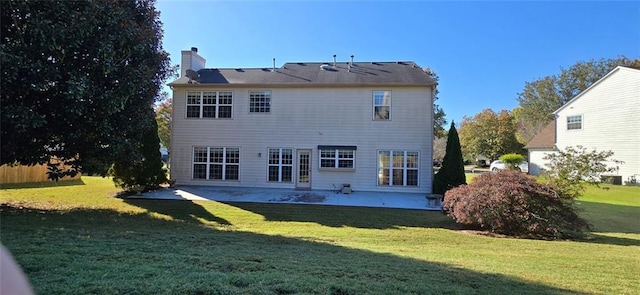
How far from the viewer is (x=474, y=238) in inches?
332

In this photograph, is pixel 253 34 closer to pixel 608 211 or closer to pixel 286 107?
pixel 286 107

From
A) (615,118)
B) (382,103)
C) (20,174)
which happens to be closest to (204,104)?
(382,103)

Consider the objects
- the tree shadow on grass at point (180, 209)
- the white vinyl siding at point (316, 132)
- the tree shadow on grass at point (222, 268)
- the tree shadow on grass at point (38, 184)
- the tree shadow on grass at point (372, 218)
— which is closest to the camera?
the tree shadow on grass at point (222, 268)

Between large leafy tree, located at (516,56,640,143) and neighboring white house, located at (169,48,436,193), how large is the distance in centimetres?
3745

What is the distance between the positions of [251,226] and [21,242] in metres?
4.81

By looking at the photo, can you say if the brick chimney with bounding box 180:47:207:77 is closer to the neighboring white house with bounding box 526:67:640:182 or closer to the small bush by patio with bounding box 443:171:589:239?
the small bush by patio with bounding box 443:171:589:239

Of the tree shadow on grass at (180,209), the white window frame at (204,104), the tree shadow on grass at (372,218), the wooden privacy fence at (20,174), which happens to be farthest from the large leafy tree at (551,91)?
the wooden privacy fence at (20,174)

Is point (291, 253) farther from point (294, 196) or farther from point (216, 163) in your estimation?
point (216, 163)

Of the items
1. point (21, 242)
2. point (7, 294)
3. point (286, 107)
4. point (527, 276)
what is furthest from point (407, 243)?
point (286, 107)

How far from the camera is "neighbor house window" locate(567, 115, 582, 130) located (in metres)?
25.0

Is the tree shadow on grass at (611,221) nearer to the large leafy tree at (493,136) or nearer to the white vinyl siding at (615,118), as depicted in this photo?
the white vinyl siding at (615,118)

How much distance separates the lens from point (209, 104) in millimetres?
18078

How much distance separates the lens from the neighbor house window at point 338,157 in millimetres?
17016

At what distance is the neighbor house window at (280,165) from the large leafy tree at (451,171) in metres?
7.15
